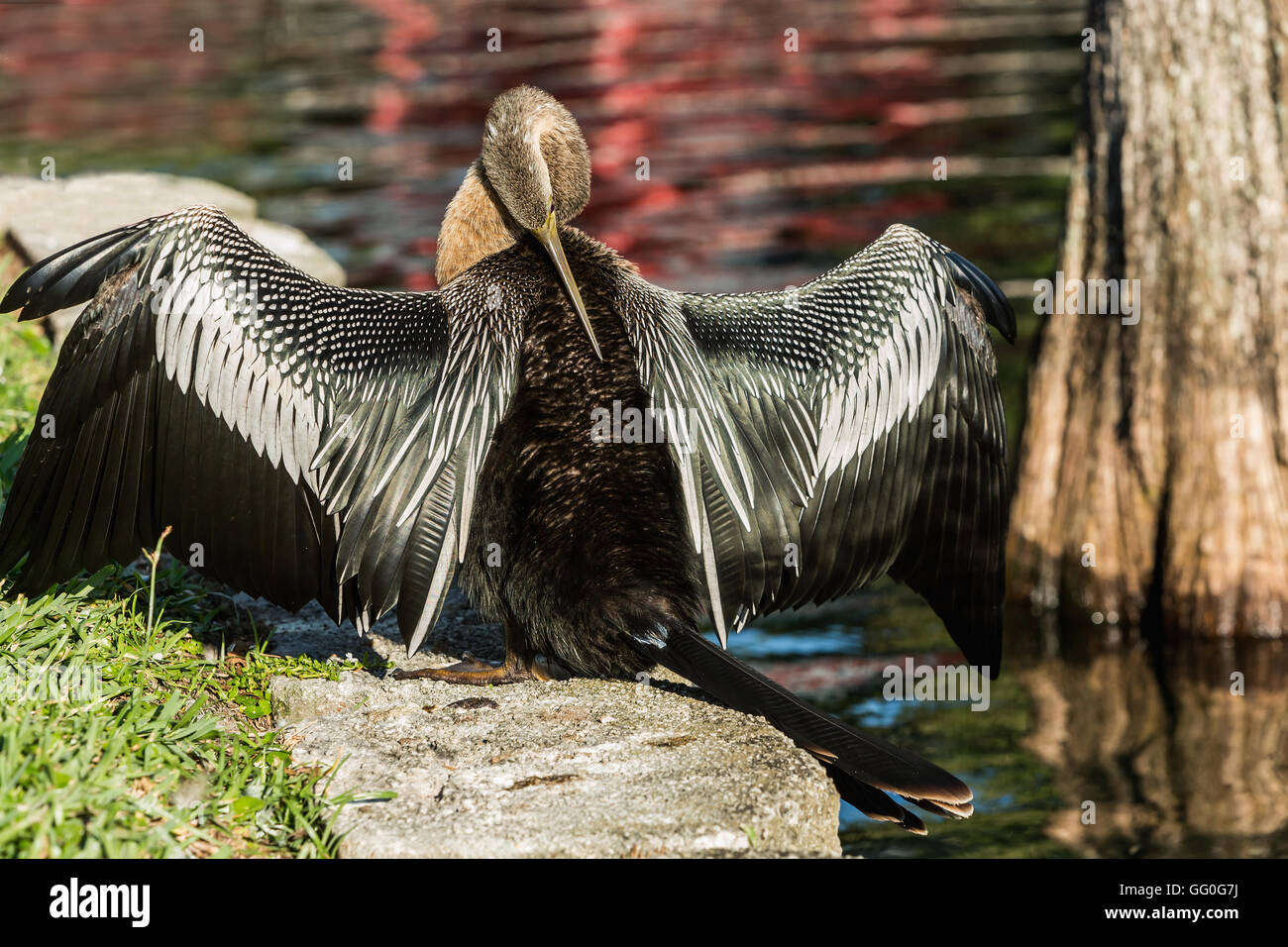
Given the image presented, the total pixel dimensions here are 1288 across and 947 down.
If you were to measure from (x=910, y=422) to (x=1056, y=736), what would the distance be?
6.46 feet

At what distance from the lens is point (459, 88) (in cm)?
1603

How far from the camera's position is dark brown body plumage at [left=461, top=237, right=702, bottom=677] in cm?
389

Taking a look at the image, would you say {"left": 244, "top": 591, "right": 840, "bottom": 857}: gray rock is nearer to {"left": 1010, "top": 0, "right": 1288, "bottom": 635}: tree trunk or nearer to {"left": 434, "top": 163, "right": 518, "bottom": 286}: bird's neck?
{"left": 434, "top": 163, "right": 518, "bottom": 286}: bird's neck

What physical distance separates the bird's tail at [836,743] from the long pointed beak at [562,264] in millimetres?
850

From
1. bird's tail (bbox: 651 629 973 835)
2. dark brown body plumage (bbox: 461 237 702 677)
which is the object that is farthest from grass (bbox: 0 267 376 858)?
bird's tail (bbox: 651 629 973 835)

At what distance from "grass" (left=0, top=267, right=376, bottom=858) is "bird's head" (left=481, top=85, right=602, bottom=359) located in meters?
1.45

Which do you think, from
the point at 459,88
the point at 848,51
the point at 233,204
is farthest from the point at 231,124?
the point at 848,51

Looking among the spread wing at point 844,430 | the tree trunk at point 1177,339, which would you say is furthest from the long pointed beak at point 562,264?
the tree trunk at point 1177,339

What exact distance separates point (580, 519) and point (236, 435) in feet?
3.06

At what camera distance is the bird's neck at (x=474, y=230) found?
461cm

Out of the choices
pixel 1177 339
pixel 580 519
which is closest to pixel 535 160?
pixel 580 519

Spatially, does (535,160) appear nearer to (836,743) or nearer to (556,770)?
(556,770)

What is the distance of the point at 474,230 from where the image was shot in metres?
4.64

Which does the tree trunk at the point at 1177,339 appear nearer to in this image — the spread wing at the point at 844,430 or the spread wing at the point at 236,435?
the spread wing at the point at 844,430
